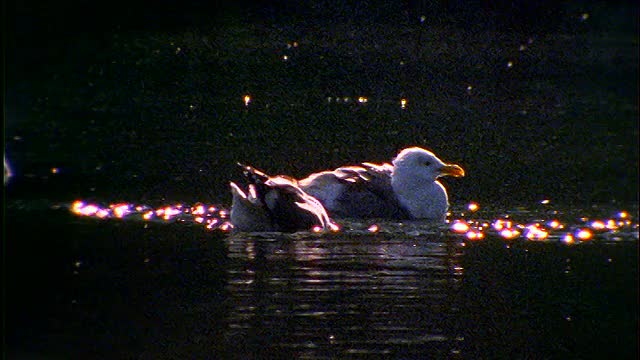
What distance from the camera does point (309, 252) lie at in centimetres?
1153

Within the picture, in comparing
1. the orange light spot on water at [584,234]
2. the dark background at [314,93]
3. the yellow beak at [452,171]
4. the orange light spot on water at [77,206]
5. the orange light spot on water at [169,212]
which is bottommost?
the orange light spot on water at [584,234]

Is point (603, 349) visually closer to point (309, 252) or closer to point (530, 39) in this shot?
point (309, 252)

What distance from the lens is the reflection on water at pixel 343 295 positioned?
8.38 meters

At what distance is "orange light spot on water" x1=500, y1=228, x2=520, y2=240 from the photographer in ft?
41.7

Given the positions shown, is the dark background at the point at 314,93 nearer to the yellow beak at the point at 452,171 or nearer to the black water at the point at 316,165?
the black water at the point at 316,165

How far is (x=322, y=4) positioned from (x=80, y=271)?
20.0 meters

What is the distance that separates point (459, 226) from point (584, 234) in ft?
4.28

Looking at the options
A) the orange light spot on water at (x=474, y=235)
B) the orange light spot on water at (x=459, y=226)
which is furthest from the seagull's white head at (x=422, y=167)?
the orange light spot on water at (x=474, y=235)

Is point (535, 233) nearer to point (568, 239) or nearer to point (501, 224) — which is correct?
point (568, 239)

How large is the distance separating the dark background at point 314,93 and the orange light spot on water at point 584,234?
1749 millimetres

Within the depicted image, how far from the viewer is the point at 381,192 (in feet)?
47.2

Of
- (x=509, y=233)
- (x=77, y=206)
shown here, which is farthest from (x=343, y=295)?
(x=77, y=206)

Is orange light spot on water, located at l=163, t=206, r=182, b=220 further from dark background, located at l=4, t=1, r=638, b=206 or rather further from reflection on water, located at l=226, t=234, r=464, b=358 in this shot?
reflection on water, located at l=226, t=234, r=464, b=358

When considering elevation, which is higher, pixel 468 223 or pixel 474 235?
pixel 468 223
